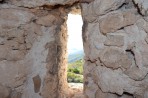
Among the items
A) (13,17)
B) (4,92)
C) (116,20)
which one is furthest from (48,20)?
(4,92)

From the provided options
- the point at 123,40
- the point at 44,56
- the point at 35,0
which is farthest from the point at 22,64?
the point at 123,40

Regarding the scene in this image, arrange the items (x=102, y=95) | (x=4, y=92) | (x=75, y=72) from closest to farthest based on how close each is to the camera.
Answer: (x=102, y=95), (x=4, y=92), (x=75, y=72)

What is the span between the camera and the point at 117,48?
152 centimetres

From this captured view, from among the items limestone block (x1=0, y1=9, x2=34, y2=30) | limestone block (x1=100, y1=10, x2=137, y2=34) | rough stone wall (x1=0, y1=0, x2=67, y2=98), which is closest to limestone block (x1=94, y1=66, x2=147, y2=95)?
limestone block (x1=100, y1=10, x2=137, y2=34)

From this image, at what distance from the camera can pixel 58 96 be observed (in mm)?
1867

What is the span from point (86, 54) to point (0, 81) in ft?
2.19

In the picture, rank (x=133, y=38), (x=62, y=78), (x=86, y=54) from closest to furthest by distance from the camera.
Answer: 1. (x=133, y=38)
2. (x=86, y=54)
3. (x=62, y=78)

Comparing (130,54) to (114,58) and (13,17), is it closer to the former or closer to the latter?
(114,58)

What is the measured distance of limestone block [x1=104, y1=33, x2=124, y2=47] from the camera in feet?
4.95

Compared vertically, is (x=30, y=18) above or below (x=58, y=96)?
above

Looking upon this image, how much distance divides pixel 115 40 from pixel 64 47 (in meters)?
0.54

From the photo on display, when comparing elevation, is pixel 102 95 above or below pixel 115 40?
below

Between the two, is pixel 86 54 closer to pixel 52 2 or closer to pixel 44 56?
pixel 44 56

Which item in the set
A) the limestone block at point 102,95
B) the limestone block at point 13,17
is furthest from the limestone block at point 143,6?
the limestone block at point 13,17
